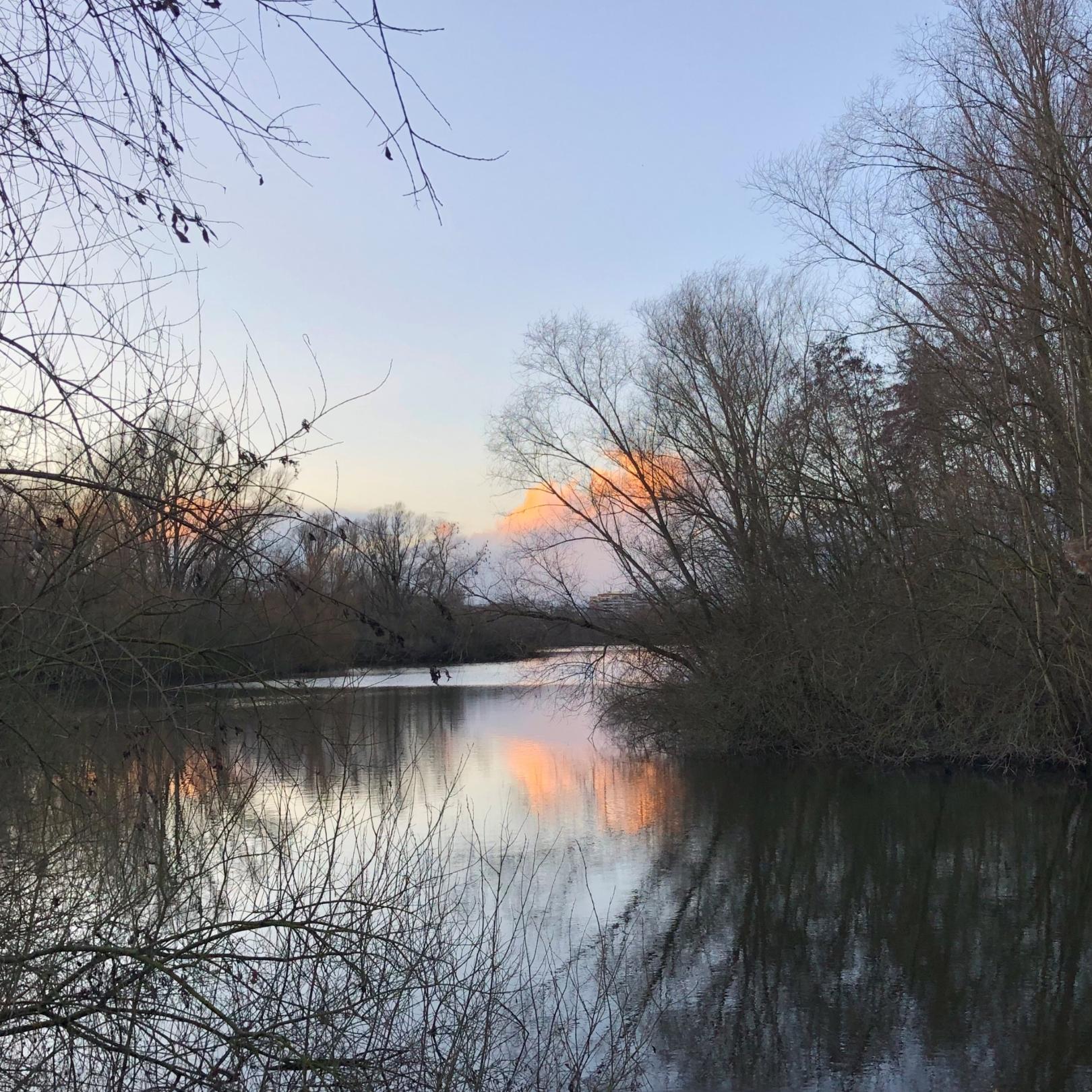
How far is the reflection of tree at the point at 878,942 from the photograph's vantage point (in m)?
6.69

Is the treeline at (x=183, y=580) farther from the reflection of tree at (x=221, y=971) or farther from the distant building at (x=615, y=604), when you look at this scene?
the distant building at (x=615, y=604)

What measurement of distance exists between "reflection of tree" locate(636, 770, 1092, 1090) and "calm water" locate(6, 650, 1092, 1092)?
3 cm

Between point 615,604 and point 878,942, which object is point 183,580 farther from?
point 615,604

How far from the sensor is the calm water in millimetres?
6477

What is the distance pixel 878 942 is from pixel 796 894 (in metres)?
1.72

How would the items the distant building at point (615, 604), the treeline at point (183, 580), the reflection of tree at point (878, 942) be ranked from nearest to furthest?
the treeline at point (183, 580)
the reflection of tree at point (878, 942)
the distant building at point (615, 604)

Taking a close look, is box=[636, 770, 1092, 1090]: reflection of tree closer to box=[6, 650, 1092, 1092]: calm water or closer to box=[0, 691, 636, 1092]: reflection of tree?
box=[6, 650, 1092, 1092]: calm water

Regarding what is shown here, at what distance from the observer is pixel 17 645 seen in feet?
15.2

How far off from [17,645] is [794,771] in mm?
15741

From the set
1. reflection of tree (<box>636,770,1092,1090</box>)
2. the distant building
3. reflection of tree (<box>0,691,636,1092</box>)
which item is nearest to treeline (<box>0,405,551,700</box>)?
reflection of tree (<box>0,691,636,1092</box>)

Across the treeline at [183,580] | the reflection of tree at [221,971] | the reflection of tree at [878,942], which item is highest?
the treeline at [183,580]

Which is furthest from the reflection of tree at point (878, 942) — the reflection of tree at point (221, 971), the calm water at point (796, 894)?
the reflection of tree at point (221, 971)

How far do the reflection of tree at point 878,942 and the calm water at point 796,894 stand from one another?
26 millimetres

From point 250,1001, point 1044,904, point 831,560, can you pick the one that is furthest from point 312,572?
point 831,560
